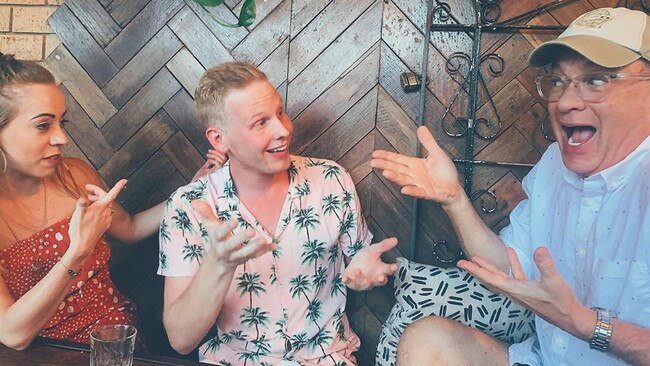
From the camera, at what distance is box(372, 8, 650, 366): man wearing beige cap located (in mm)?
1320

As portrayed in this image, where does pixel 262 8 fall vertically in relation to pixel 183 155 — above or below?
above

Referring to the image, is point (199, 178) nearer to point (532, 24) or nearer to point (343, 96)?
point (343, 96)

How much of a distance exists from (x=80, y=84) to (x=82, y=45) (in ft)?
0.52

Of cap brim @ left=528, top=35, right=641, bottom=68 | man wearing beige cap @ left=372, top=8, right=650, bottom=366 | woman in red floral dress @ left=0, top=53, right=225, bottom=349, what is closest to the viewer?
man wearing beige cap @ left=372, top=8, right=650, bottom=366

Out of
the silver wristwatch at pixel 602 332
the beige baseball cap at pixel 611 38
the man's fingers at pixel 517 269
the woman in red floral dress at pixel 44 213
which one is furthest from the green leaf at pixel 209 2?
the silver wristwatch at pixel 602 332

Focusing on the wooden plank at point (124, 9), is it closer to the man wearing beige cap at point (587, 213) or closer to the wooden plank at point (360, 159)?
the wooden plank at point (360, 159)

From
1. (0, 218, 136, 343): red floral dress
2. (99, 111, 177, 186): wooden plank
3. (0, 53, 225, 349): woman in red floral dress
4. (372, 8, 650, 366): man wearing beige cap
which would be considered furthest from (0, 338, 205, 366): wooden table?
(99, 111, 177, 186): wooden plank

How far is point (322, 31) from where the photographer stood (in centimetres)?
221

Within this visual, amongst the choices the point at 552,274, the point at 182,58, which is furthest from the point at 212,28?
the point at 552,274

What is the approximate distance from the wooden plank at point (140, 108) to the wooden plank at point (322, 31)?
503mm

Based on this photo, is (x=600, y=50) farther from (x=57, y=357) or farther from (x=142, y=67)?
(x=142, y=67)

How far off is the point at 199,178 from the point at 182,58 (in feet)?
1.85

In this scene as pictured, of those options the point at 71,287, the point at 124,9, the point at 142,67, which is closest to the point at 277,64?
the point at 142,67

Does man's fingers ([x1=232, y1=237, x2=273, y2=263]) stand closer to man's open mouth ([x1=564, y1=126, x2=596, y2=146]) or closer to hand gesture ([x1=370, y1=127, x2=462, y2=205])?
hand gesture ([x1=370, y1=127, x2=462, y2=205])
